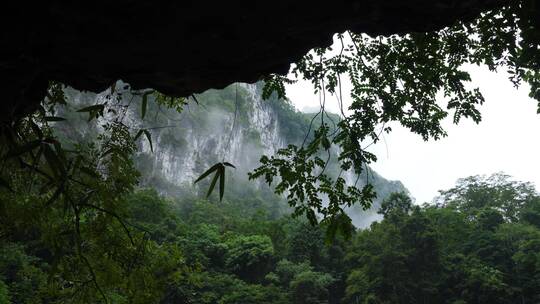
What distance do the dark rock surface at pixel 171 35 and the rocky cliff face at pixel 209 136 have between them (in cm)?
3701

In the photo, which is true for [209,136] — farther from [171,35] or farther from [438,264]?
[171,35]

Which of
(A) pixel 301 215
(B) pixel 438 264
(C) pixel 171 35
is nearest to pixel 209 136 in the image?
(B) pixel 438 264

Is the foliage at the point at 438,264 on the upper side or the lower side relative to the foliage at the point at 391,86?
upper

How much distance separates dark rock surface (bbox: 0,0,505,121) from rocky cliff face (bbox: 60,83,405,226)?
37.0 m

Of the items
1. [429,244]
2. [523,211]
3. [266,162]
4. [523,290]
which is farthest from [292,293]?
[266,162]

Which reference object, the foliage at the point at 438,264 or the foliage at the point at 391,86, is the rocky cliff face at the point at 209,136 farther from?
the foliage at the point at 391,86

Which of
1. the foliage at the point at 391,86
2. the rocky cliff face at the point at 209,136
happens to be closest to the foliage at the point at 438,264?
the rocky cliff face at the point at 209,136

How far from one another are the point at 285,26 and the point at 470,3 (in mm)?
872

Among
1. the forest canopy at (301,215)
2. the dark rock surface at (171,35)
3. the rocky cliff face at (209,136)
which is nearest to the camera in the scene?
the dark rock surface at (171,35)

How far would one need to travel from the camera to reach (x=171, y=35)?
1.94 m

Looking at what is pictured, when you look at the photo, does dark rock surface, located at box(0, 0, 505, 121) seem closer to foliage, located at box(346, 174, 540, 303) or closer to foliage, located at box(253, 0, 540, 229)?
foliage, located at box(253, 0, 540, 229)

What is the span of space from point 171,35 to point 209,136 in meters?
58.2

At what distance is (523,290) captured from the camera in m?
19.0

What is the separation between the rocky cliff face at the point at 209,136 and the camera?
47.9 m
